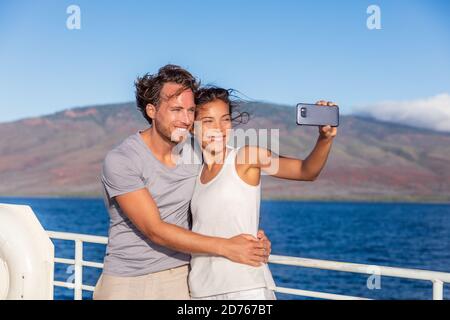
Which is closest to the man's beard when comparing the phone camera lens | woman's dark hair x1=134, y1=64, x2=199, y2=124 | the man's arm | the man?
the man

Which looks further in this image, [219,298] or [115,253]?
[115,253]

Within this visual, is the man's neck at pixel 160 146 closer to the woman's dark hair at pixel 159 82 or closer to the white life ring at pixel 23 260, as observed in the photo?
the woman's dark hair at pixel 159 82

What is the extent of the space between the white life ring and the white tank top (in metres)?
1.04

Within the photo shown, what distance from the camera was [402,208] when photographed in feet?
392

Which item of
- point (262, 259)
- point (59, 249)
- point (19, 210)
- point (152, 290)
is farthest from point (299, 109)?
point (59, 249)

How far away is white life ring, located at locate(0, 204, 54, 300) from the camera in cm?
299

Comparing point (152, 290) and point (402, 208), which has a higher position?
point (402, 208)

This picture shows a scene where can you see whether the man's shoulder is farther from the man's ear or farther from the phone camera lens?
the phone camera lens

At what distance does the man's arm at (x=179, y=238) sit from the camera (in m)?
2.19

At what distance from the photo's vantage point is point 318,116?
2.19 m

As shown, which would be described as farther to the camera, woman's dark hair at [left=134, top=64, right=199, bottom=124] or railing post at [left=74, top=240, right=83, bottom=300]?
railing post at [left=74, top=240, right=83, bottom=300]

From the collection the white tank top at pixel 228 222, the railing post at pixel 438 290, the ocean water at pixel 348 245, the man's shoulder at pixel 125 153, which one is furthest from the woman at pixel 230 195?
the ocean water at pixel 348 245

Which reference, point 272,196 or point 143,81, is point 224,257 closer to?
point 143,81

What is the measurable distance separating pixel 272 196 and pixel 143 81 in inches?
4825
